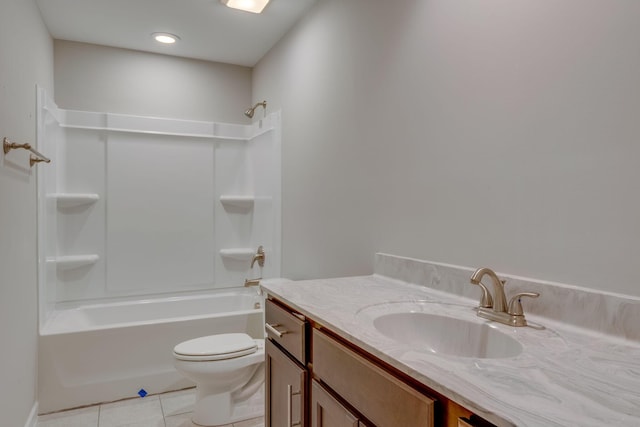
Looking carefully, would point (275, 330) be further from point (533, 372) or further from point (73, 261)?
point (73, 261)

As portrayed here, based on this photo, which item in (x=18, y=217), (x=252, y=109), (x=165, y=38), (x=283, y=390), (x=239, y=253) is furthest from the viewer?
(x=239, y=253)

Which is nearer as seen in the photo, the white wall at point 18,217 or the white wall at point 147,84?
the white wall at point 18,217

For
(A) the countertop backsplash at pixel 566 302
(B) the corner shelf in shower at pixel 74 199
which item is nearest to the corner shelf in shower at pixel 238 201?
(B) the corner shelf in shower at pixel 74 199

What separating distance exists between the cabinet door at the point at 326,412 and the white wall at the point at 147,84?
2.92 metres

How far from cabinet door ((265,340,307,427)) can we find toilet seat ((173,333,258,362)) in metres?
0.65

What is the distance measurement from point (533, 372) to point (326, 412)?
61cm

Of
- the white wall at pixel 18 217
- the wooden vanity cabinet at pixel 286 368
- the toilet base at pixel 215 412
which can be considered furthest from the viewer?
the toilet base at pixel 215 412

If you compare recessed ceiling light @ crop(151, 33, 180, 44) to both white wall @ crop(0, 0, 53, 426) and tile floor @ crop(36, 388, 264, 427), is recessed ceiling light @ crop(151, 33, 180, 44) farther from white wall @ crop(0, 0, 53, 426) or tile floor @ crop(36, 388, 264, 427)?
tile floor @ crop(36, 388, 264, 427)

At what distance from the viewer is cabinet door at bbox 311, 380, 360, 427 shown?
1.06m

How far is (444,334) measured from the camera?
1256 mm

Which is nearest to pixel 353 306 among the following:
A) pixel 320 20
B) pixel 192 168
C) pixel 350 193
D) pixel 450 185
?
pixel 450 185

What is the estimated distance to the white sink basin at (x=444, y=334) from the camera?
113cm

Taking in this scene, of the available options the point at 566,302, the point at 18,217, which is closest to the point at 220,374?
the point at 18,217

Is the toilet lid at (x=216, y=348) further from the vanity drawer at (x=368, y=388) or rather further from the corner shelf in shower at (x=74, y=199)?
the corner shelf in shower at (x=74, y=199)
